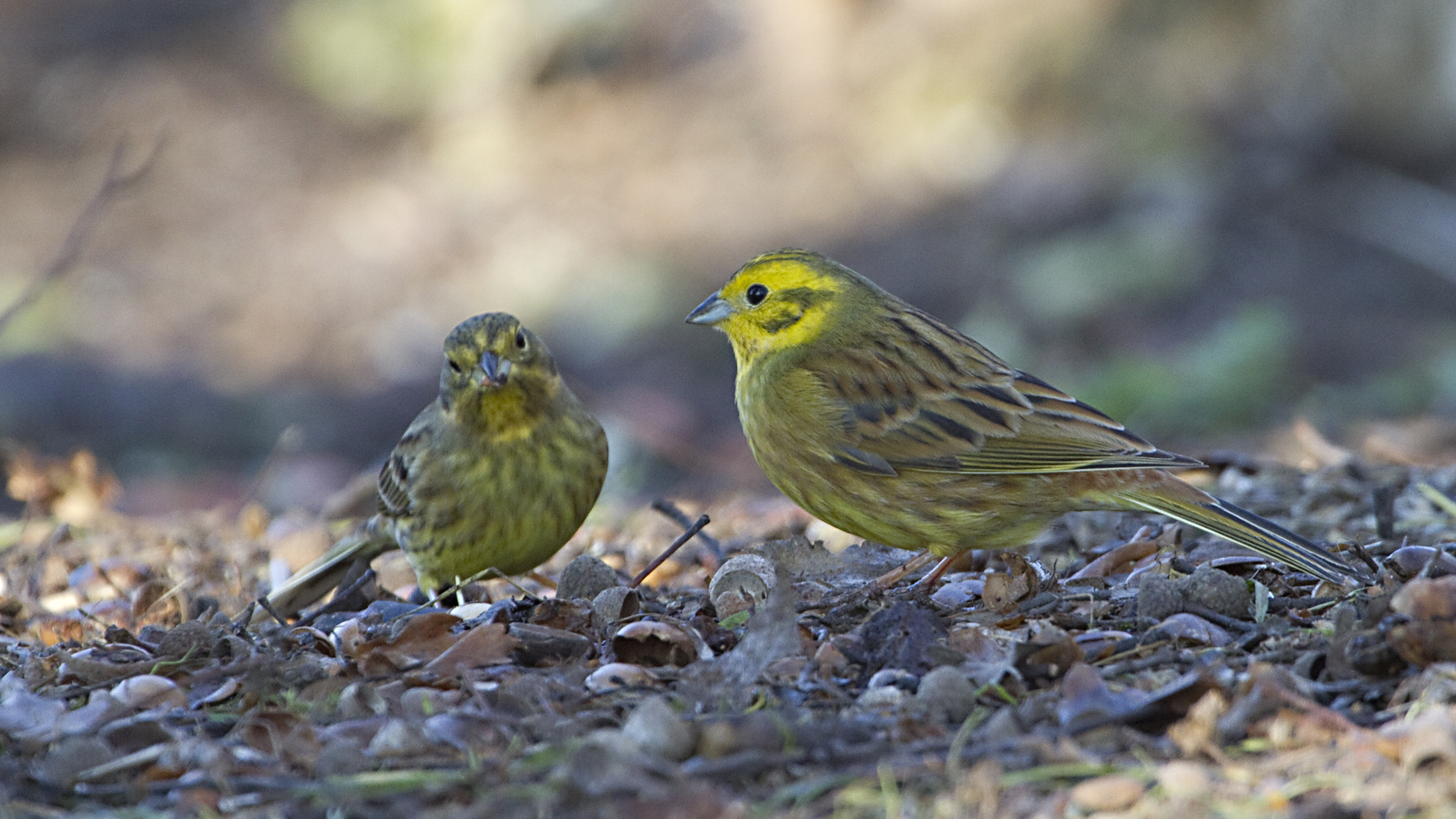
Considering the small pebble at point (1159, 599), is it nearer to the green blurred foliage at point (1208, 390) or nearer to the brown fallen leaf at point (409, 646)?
the brown fallen leaf at point (409, 646)

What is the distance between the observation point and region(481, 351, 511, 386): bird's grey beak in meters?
4.71

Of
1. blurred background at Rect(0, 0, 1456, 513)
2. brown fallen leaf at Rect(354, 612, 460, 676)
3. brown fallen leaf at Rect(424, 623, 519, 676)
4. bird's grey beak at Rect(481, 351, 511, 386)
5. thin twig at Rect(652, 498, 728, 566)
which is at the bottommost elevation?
brown fallen leaf at Rect(424, 623, 519, 676)

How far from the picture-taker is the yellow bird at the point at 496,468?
4746mm

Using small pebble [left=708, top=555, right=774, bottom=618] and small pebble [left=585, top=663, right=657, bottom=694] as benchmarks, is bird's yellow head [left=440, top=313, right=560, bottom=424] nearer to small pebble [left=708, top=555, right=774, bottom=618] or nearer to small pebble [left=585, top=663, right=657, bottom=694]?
small pebble [left=708, top=555, right=774, bottom=618]

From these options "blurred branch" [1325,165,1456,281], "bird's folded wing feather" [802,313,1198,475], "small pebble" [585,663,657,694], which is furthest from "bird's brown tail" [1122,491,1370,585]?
"blurred branch" [1325,165,1456,281]

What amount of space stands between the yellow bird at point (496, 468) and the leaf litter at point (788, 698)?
36cm

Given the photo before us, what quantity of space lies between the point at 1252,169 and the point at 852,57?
3318mm

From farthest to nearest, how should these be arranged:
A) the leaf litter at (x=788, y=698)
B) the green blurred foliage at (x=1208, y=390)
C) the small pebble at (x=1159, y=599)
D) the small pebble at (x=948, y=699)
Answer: the green blurred foliage at (x=1208, y=390) < the small pebble at (x=1159, y=599) < the small pebble at (x=948, y=699) < the leaf litter at (x=788, y=698)

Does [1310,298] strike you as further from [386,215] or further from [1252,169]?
[386,215]

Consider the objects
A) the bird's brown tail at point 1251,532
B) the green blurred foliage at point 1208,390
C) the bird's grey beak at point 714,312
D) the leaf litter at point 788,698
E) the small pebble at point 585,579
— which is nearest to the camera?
the leaf litter at point 788,698

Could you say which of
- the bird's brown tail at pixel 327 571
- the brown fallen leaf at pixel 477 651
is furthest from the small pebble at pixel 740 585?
the bird's brown tail at pixel 327 571

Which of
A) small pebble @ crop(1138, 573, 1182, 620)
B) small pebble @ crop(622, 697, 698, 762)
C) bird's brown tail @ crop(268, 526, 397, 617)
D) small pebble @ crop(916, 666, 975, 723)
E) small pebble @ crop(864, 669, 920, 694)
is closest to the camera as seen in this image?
small pebble @ crop(622, 697, 698, 762)

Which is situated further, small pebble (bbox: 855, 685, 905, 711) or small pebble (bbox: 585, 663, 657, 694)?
small pebble (bbox: 585, 663, 657, 694)

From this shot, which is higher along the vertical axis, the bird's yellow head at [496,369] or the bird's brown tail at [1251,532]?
the bird's yellow head at [496,369]
